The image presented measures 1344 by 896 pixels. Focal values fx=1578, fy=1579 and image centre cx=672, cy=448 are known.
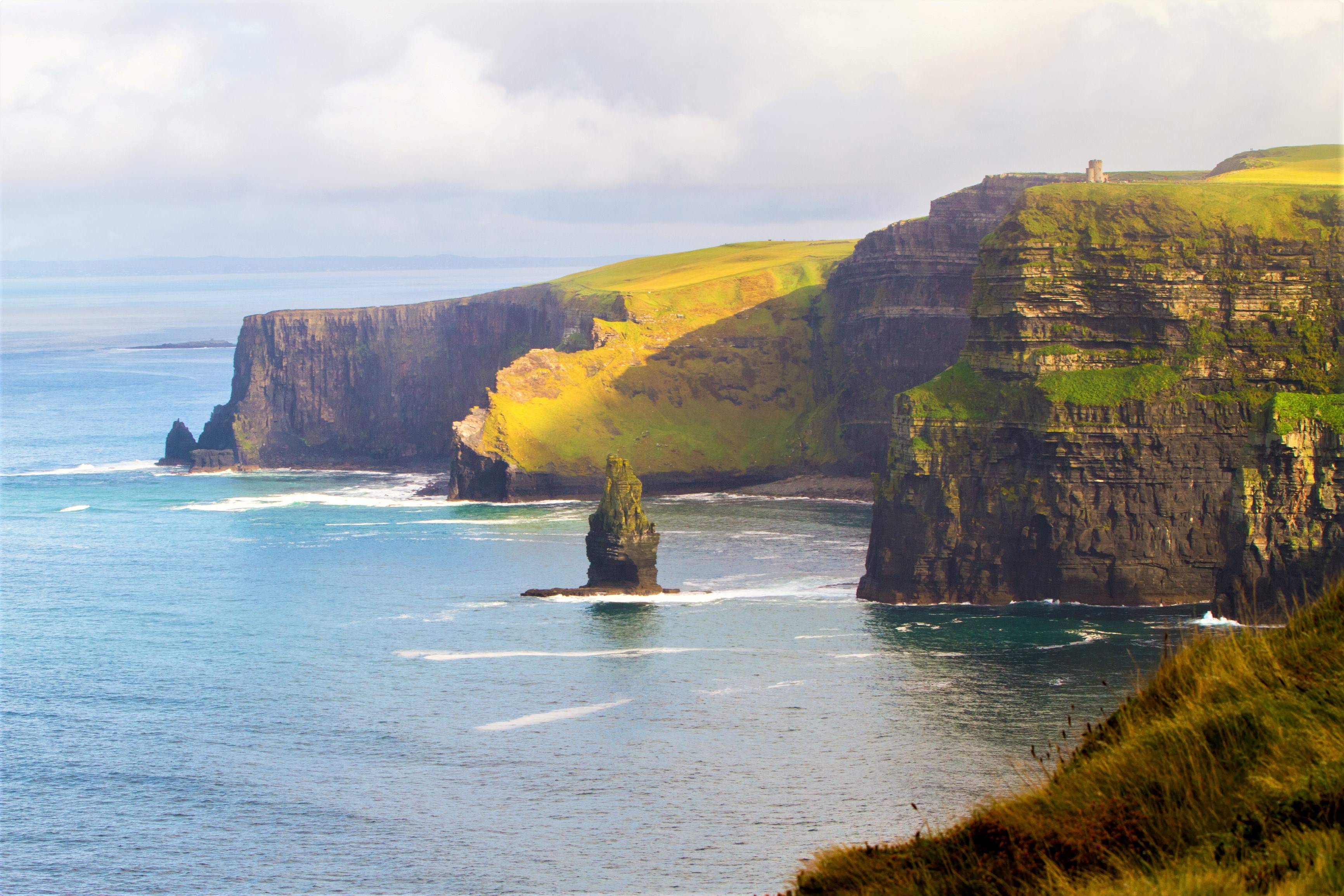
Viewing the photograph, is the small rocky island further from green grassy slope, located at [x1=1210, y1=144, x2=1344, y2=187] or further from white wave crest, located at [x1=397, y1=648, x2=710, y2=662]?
green grassy slope, located at [x1=1210, y1=144, x2=1344, y2=187]

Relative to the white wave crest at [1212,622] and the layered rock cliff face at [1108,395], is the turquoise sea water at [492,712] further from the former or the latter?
the layered rock cliff face at [1108,395]

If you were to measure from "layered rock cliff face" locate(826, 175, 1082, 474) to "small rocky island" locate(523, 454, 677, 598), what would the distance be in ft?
221

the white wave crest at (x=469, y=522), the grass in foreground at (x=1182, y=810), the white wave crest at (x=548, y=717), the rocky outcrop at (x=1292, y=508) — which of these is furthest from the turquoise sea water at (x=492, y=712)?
the white wave crest at (x=469, y=522)

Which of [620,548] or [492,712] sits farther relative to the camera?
[620,548]

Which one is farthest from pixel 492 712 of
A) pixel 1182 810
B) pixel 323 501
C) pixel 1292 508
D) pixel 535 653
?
pixel 323 501

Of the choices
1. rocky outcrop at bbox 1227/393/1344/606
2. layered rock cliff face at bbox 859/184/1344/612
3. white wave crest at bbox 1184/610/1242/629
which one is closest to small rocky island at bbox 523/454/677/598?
layered rock cliff face at bbox 859/184/1344/612

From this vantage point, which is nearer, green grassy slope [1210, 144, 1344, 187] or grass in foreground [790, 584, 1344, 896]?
grass in foreground [790, 584, 1344, 896]

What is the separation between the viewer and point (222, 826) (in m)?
70.5

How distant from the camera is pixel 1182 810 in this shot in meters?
22.1

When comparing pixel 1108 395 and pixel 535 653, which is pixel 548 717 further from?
pixel 1108 395

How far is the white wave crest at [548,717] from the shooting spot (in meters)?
86.8

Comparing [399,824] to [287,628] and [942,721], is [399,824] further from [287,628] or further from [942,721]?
[287,628]

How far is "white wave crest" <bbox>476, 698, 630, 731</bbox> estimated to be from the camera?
285 feet

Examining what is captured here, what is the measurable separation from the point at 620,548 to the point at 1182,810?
102 meters
